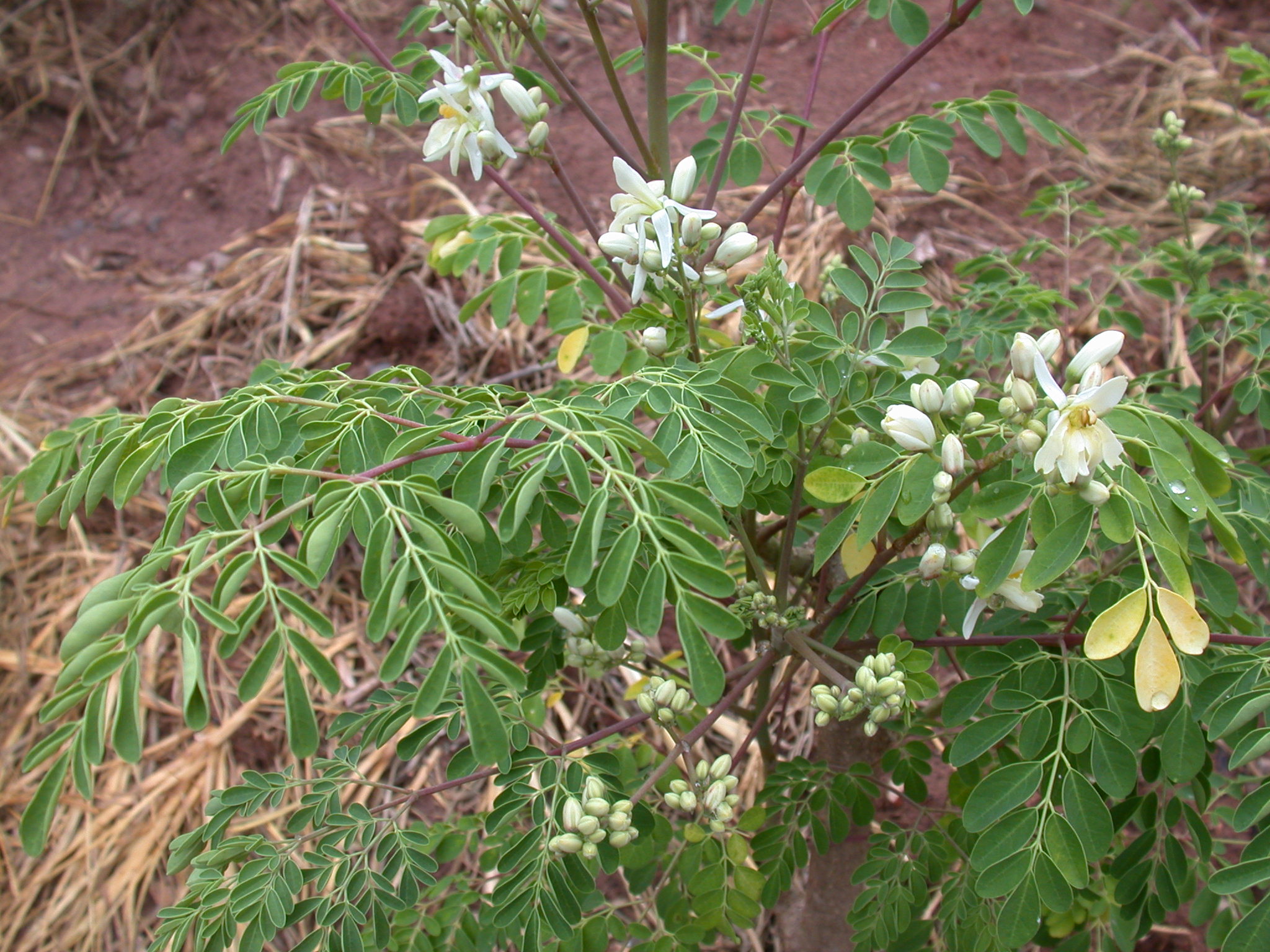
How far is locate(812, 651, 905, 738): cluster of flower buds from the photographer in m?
1.09

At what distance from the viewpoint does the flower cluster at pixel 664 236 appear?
1177 mm

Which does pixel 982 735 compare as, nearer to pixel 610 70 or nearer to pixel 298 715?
pixel 298 715

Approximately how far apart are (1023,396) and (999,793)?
50 cm

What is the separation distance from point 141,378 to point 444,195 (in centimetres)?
132

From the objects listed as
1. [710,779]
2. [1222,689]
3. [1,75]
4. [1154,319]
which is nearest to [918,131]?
[1222,689]

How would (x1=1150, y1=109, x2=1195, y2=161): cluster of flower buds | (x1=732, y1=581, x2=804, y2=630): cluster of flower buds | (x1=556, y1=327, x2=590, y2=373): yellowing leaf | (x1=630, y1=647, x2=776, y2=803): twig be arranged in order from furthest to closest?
(x1=1150, y1=109, x2=1195, y2=161): cluster of flower buds < (x1=556, y1=327, x2=590, y2=373): yellowing leaf < (x1=732, y1=581, x2=804, y2=630): cluster of flower buds < (x1=630, y1=647, x2=776, y2=803): twig

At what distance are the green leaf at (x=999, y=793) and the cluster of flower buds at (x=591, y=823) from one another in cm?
43

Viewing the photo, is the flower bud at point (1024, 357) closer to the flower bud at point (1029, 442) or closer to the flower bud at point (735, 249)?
the flower bud at point (1029, 442)

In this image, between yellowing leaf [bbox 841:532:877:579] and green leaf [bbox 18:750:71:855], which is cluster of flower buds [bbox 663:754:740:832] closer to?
yellowing leaf [bbox 841:532:877:579]

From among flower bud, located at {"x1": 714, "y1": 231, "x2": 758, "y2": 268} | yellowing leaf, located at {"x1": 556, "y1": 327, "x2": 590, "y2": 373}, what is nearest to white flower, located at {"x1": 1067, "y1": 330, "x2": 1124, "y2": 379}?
flower bud, located at {"x1": 714, "y1": 231, "x2": 758, "y2": 268}

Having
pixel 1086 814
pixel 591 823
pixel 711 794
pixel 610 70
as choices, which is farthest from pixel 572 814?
pixel 610 70

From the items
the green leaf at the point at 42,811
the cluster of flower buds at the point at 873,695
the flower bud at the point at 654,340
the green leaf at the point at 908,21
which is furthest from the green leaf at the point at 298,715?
the green leaf at the point at 908,21

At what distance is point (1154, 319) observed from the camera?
3090 mm

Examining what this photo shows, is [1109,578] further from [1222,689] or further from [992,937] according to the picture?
[992,937]
